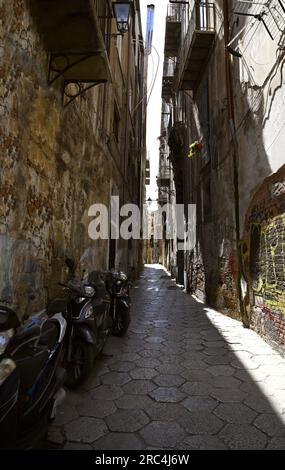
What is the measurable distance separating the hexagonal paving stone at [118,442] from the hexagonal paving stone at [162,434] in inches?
2.9

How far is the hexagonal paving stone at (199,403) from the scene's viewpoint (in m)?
2.96

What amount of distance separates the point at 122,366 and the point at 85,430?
153 cm

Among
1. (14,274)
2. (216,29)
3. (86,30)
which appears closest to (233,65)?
(216,29)

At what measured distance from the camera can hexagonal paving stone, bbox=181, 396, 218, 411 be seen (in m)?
2.96

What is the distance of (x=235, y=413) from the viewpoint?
2.86 m


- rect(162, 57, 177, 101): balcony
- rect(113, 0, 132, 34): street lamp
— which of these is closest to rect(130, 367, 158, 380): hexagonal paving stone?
rect(113, 0, 132, 34): street lamp

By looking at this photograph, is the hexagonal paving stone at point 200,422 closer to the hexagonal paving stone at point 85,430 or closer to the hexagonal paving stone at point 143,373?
the hexagonal paving stone at point 85,430

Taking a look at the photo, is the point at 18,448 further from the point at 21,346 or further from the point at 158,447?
the point at 158,447

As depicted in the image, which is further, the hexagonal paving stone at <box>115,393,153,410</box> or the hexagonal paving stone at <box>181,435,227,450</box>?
the hexagonal paving stone at <box>115,393,153,410</box>

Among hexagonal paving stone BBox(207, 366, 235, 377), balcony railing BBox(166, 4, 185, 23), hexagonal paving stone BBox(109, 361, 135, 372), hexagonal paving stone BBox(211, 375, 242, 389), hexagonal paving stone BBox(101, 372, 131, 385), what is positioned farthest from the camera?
balcony railing BBox(166, 4, 185, 23)

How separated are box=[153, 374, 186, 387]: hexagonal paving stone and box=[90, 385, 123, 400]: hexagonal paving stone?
18.0 inches

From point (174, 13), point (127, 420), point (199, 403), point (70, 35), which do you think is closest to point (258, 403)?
point (199, 403)

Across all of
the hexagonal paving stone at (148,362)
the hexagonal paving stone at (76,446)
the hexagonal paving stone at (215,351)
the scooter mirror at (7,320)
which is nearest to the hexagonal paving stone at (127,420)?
the hexagonal paving stone at (76,446)

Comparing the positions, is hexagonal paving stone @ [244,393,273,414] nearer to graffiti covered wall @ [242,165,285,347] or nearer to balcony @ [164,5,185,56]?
graffiti covered wall @ [242,165,285,347]
